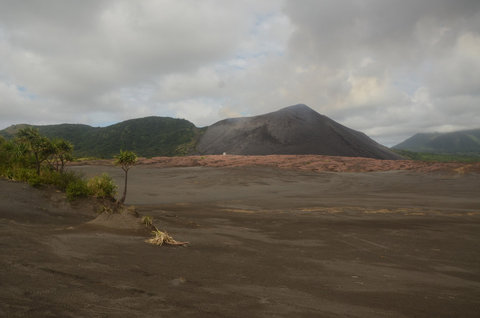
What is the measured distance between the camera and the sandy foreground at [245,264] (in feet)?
16.5

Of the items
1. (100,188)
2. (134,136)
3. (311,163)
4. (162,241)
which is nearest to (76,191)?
(100,188)

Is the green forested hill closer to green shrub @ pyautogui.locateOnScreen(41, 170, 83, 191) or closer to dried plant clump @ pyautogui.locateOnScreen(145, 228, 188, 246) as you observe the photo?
green shrub @ pyautogui.locateOnScreen(41, 170, 83, 191)

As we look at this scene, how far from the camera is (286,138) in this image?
304ft

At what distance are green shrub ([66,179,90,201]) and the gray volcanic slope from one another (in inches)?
2718

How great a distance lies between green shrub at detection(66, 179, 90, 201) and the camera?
16956mm

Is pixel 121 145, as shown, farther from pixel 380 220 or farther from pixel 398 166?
pixel 380 220

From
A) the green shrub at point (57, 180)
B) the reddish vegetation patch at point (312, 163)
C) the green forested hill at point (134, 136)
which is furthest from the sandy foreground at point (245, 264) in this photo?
the green forested hill at point (134, 136)

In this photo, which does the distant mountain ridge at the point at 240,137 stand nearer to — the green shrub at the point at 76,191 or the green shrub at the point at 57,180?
the green shrub at the point at 57,180

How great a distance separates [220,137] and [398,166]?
68990 mm

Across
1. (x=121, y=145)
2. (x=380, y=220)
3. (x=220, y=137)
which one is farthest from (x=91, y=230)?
(x=121, y=145)

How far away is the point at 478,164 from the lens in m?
37.7

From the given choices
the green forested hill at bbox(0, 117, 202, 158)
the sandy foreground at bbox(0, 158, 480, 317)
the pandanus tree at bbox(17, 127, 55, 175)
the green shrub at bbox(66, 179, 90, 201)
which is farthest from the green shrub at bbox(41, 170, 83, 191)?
the green forested hill at bbox(0, 117, 202, 158)

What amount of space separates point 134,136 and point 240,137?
72.8 meters

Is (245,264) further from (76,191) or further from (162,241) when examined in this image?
(76,191)
